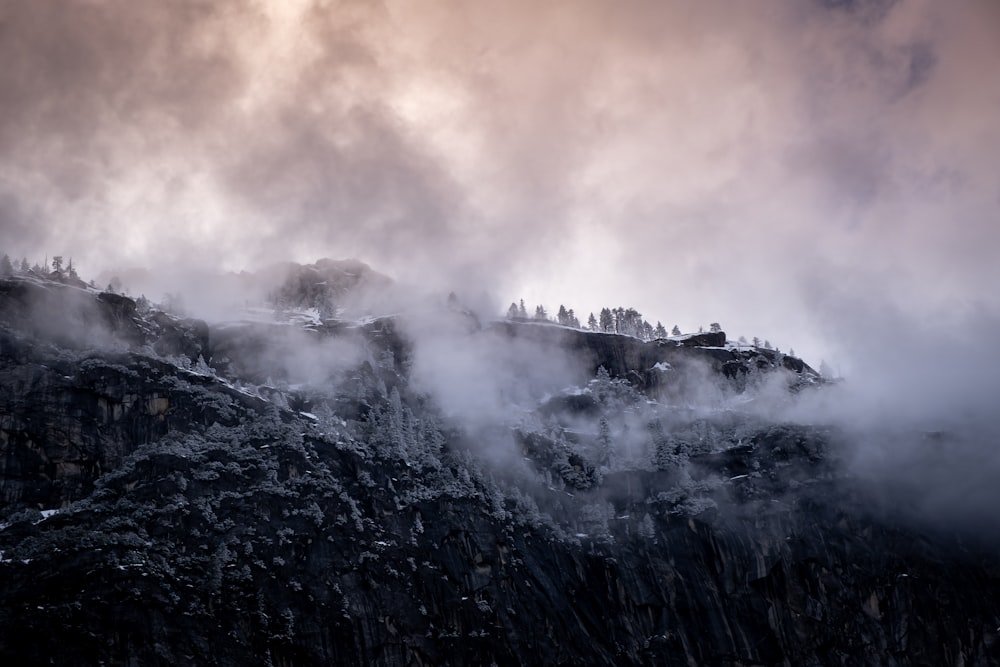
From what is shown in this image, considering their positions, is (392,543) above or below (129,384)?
below

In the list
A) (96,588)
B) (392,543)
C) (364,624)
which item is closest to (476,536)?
(392,543)

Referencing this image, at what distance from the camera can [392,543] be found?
176250mm

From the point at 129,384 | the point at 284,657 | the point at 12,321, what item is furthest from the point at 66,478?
the point at 284,657

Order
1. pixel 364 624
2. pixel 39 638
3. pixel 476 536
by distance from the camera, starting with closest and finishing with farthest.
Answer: pixel 39 638 → pixel 364 624 → pixel 476 536

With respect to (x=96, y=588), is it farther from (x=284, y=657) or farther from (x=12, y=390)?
(x=12, y=390)

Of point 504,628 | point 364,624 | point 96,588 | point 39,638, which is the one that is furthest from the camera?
point 504,628

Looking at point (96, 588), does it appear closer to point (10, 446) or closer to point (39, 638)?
point (39, 638)

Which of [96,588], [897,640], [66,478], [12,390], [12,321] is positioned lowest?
[897,640]

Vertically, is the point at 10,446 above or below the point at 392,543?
above

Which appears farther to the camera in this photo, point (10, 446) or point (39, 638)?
point (10, 446)

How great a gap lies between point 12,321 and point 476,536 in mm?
91774

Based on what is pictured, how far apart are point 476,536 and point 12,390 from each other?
8391 cm

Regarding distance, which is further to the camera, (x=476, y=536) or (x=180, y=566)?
(x=476, y=536)

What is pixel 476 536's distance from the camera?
18462cm
